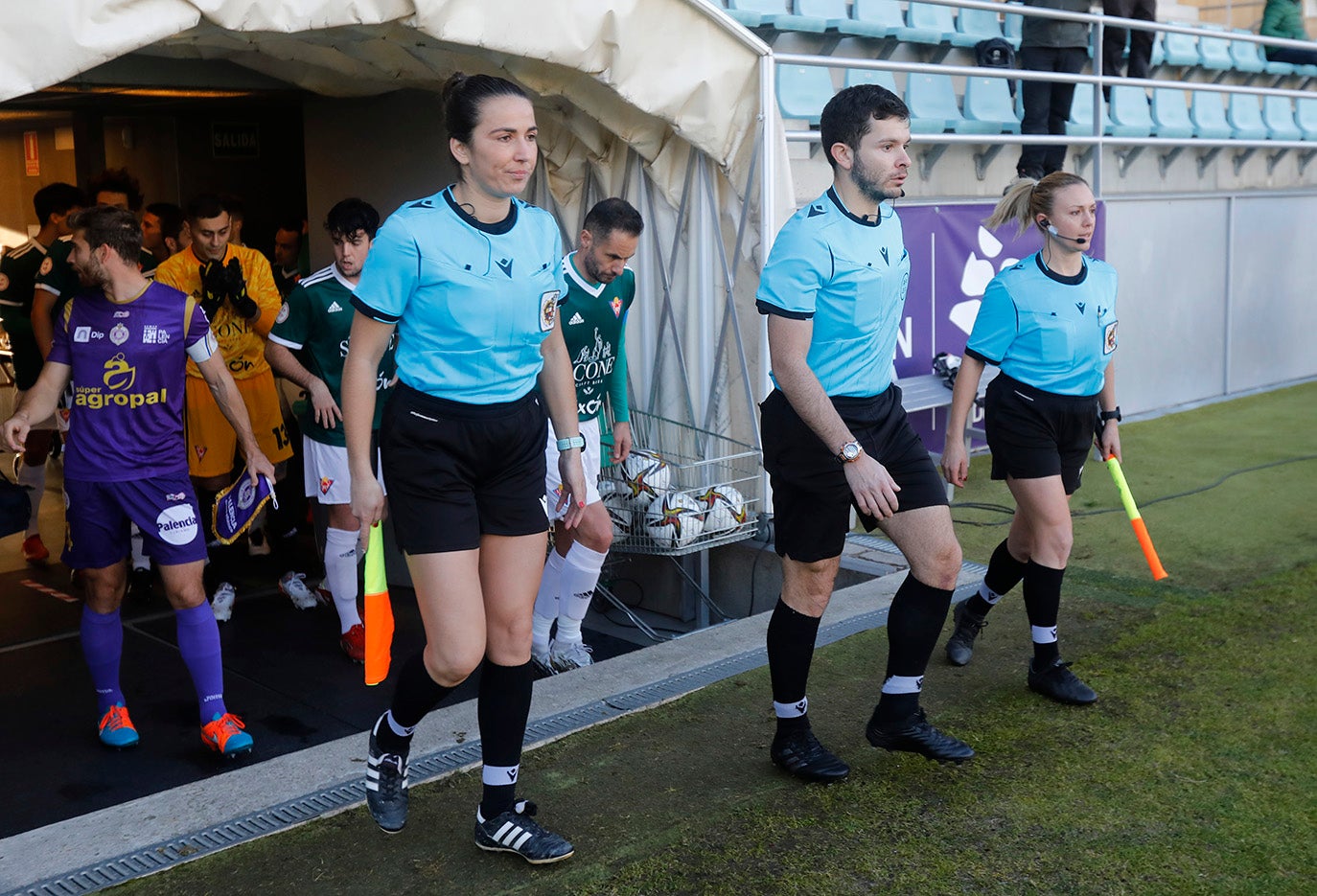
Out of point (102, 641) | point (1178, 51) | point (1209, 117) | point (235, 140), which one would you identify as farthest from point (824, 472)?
point (1178, 51)

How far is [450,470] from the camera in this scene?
2896mm

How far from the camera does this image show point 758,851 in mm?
3072

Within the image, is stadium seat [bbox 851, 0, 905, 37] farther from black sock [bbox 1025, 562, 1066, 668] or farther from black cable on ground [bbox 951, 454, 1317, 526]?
black sock [bbox 1025, 562, 1066, 668]

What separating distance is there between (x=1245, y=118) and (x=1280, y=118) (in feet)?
2.46

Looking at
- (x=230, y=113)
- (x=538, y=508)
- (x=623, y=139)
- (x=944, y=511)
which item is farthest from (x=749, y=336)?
(x=230, y=113)

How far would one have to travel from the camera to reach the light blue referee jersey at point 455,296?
9.34 feet

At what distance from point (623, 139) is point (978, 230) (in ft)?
9.22

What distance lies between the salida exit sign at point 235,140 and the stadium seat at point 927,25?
191 inches

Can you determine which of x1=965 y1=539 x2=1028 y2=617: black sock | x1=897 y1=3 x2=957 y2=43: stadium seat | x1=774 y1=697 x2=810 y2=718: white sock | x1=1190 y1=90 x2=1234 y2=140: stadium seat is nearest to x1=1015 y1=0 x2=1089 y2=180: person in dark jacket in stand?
x1=897 y1=3 x2=957 y2=43: stadium seat

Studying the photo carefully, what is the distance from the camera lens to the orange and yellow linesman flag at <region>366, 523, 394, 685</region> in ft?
10.2

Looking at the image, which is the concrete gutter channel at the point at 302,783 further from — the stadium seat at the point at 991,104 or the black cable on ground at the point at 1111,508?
the stadium seat at the point at 991,104

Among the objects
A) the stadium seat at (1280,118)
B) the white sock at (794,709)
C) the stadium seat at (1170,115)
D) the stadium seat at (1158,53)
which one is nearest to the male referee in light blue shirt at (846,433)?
the white sock at (794,709)

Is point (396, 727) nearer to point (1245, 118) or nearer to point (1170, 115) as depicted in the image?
point (1170, 115)

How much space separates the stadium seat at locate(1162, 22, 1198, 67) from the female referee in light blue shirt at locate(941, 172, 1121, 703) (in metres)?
8.94
